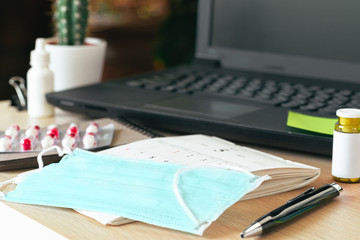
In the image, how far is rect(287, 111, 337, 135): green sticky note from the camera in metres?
0.69

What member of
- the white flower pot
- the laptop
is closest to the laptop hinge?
the laptop

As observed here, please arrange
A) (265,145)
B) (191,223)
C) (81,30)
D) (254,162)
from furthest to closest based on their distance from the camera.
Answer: (81,30) → (265,145) → (254,162) → (191,223)

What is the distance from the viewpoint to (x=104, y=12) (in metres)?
2.89

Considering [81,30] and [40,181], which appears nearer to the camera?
[40,181]

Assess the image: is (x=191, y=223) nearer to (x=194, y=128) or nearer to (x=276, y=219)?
(x=276, y=219)

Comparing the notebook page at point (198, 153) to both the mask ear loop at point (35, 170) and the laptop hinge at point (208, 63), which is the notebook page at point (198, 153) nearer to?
the mask ear loop at point (35, 170)

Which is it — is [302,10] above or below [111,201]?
above

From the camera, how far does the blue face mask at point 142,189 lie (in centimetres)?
52

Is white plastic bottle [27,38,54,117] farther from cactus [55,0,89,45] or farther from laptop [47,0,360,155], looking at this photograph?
cactus [55,0,89,45]

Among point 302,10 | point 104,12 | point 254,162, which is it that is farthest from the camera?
point 104,12

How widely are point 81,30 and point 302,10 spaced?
47 cm

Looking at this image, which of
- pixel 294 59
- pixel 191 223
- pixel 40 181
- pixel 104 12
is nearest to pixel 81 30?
pixel 294 59

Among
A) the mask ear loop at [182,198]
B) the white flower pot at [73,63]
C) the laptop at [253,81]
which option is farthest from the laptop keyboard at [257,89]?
the mask ear loop at [182,198]

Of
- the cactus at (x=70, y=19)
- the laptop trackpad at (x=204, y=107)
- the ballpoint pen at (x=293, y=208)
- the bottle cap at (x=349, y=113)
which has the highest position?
the cactus at (x=70, y=19)
